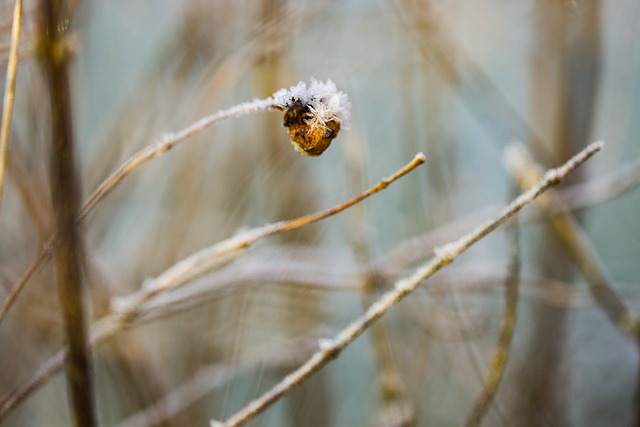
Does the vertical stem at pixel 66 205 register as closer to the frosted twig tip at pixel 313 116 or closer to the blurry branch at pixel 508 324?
the frosted twig tip at pixel 313 116

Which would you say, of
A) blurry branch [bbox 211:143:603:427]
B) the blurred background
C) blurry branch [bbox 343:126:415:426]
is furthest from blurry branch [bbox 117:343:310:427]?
blurry branch [bbox 211:143:603:427]

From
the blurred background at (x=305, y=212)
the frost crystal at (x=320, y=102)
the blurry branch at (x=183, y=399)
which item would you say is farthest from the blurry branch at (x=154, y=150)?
the blurry branch at (x=183, y=399)

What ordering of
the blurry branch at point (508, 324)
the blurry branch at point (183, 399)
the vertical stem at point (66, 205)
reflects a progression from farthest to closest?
1. the blurry branch at point (183, 399)
2. the blurry branch at point (508, 324)
3. the vertical stem at point (66, 205)

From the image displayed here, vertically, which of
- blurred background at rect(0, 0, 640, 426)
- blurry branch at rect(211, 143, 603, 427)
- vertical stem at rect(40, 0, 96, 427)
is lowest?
blurry branch at rect(211, 143, 603, 427)

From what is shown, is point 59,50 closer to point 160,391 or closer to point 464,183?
point 160,391

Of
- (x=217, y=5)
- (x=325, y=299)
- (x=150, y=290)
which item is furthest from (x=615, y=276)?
(x=150, y=290)

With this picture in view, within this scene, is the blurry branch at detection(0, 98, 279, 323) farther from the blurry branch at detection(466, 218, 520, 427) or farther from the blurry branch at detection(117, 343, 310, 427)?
the blurry branch at detection(117, 343, 310, 427)
